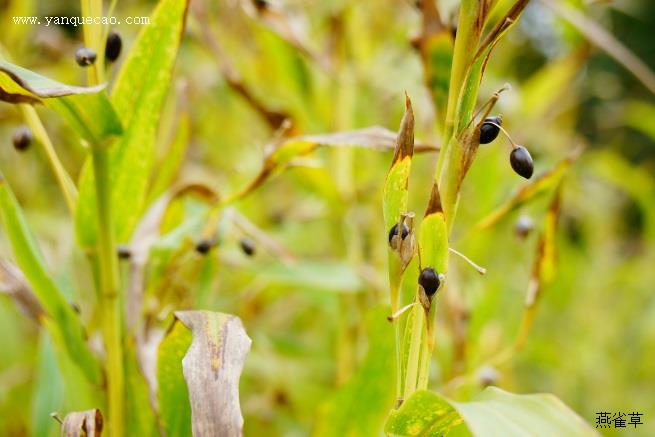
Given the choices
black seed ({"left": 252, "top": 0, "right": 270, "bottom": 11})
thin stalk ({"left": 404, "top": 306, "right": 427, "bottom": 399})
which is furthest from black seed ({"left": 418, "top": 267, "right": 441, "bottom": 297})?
black seed ({"left": 252, "top": 0, "right": 270, "bottom": 11})

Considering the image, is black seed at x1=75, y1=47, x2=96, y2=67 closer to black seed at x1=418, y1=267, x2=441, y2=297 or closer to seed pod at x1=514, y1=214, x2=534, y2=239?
black seed at x1=418, y1=267, x2=441, y2=297

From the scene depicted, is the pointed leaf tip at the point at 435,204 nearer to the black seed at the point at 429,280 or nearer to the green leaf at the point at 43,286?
the black seed at the point at 429,280

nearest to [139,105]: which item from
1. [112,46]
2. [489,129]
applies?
[112,46]

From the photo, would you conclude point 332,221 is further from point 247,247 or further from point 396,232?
point 396,232

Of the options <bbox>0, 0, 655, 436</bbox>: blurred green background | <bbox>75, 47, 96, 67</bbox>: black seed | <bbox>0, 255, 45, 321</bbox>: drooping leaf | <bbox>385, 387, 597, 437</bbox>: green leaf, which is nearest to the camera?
<bbox>385, 387, 597, 437</bbox>: green leaf

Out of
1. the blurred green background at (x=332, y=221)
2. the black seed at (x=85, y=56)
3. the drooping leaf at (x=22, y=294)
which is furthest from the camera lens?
the blurred green background at (x=332, y=221)

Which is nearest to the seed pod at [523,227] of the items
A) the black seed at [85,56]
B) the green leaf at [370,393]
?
the green leaf at [370,393]

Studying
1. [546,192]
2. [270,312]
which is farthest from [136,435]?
[270,312]
